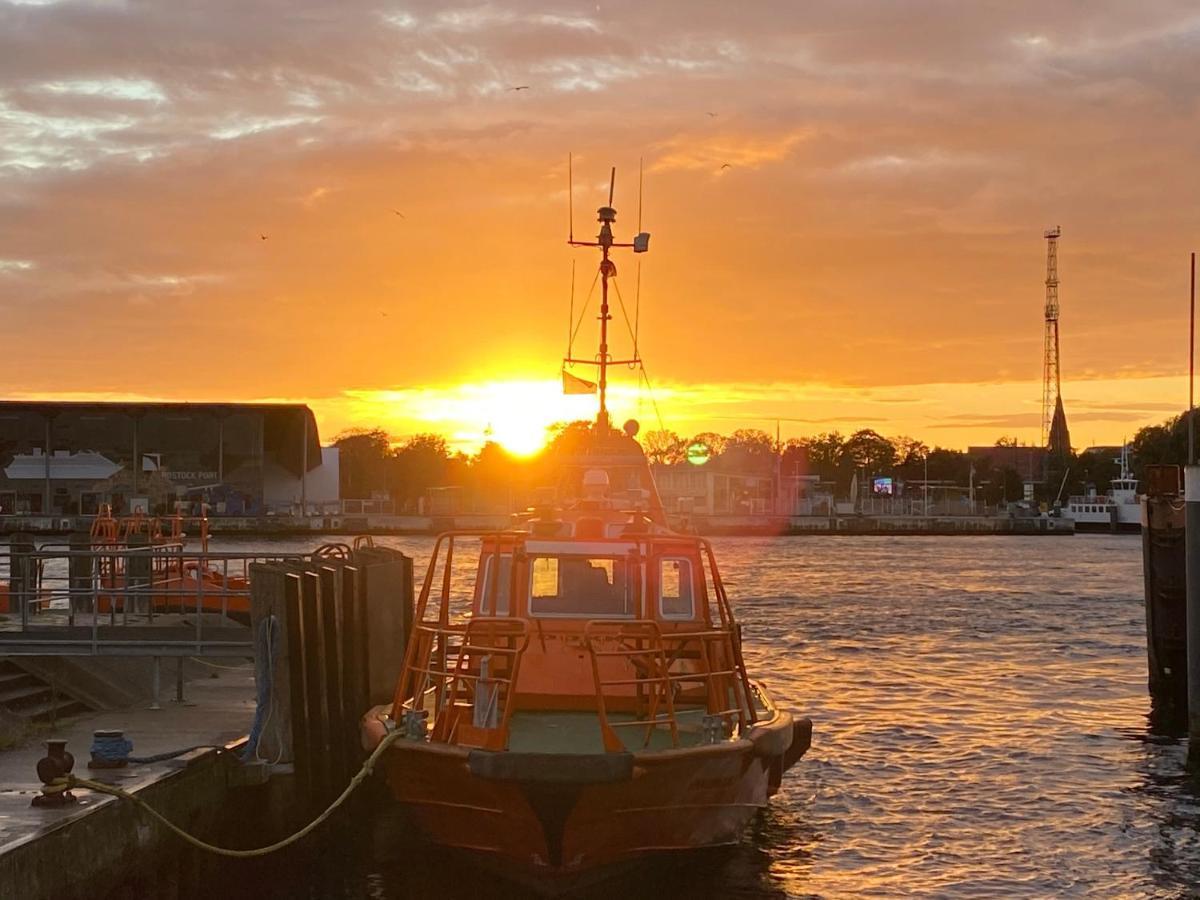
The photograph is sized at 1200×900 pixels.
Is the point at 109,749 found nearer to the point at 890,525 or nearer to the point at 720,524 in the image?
the point at 720,524

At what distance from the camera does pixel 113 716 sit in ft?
51.5

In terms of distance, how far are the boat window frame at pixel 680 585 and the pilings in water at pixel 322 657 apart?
11.5ft

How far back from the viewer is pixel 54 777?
10711 millimetres

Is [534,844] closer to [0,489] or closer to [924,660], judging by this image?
[924,660]

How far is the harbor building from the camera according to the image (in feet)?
332

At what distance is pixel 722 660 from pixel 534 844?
286cm

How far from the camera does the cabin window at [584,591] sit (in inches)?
553

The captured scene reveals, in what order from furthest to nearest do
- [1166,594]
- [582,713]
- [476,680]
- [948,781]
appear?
[1166,594], [948,781], [582,713], [476,680]

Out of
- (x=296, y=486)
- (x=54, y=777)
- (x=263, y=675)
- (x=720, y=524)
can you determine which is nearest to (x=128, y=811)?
(x=54, y=777)

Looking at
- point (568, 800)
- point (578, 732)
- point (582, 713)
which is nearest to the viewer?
A: point (568, 800)

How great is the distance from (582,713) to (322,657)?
307 cm

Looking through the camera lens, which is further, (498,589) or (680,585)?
(680,585)

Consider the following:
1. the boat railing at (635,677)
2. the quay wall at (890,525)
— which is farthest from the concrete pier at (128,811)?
the quay wall at (890,525)

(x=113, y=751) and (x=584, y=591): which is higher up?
(x=584, y=591)
